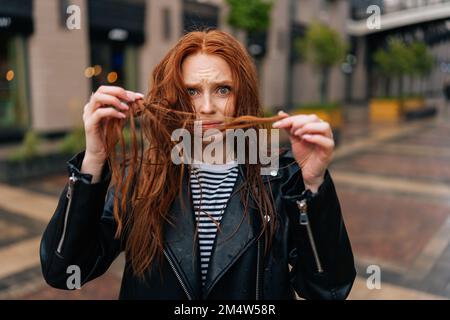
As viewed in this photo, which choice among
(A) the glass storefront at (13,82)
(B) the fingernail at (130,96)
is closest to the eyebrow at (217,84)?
(B) the fingernail at (130,96)

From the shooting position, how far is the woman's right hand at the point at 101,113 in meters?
1.42

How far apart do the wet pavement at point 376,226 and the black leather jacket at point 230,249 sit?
10.6 feet

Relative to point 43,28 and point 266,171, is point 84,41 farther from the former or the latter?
point 266,171

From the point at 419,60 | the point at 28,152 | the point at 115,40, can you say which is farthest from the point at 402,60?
the point at 28,152

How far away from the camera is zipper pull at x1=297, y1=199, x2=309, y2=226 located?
1.41 meters

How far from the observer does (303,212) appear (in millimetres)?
1416

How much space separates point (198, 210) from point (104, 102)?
0.54 m

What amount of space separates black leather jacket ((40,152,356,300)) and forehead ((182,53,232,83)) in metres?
0.38

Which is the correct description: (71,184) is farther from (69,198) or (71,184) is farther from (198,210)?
(198,210)

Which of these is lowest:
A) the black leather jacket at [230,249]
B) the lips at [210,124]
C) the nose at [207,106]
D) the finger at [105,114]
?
the black leather jacket at [230,249]

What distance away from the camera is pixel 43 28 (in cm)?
1389
